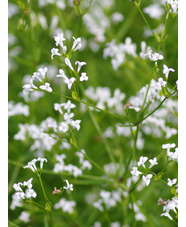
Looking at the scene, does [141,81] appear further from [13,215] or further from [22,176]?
[13,215]

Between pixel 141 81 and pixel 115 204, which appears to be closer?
pixel 115 204

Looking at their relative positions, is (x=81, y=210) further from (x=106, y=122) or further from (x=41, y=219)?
(x=106, y=122)

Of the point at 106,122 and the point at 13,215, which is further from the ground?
the point at 106,122

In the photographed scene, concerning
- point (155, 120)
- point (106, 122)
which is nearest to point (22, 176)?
point (106, 122)

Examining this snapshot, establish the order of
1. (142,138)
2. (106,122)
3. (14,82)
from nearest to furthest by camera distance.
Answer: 1. (142,138)
2. (106,122)
3. (14,82)

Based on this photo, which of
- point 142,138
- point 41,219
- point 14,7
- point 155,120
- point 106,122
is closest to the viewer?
point 155,120

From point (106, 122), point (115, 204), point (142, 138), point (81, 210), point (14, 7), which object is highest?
point (14, 7)
